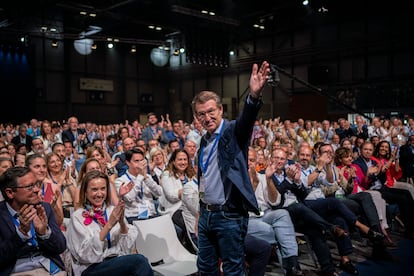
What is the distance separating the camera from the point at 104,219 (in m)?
2.60

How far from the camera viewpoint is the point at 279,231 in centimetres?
335

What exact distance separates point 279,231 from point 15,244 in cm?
212

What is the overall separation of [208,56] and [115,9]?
14.3ft

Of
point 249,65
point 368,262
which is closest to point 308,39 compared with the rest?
point 249,65

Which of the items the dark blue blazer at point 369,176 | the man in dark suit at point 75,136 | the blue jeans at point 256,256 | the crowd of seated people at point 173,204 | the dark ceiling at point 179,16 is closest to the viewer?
the crowd of seated people at point 173,204

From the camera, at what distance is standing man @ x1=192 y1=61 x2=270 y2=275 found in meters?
1.97

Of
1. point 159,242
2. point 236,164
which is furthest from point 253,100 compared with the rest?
point 159,242

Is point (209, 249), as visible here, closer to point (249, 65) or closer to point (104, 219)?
point (104, 219)

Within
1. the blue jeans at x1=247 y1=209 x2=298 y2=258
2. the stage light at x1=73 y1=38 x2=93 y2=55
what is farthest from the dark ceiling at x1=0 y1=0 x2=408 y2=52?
the blue jeans at x1=247 y1=209 x2=298 y2=258

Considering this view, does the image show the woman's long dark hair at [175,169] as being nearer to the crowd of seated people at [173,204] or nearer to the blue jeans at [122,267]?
the crowd of seated people at [173,204]

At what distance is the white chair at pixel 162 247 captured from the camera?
3.07m

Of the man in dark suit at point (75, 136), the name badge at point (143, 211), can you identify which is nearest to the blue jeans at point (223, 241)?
the name badge at point (143, 211)

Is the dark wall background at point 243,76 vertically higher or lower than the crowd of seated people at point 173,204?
higher

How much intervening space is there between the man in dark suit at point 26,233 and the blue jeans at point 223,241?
92 centimetres
